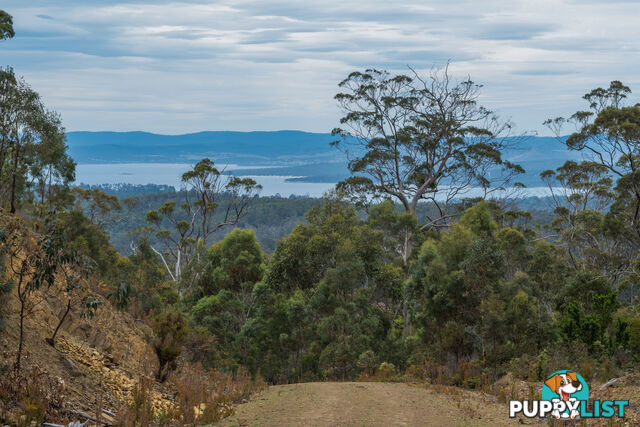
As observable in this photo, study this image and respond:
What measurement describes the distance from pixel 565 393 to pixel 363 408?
3.02 m

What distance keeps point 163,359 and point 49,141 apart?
13.9 meters

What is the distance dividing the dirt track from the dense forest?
2265mm

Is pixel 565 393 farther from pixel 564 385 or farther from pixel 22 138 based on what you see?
pixel 22 138

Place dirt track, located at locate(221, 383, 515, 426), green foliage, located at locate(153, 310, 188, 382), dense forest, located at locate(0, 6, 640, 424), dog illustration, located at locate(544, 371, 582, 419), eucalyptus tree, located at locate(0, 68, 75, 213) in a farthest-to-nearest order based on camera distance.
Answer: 1. eucalyptus tree, located at locate(0, 68, 75, 213)
2. dense forest, located at locate(0, 6, 640, 424)
3. green foliage, located at locate(153, 310, 188, 382)
4. dog illustration, located at locate(544, 371, 582, 419)
5. dirt track, located at locate(221, 383, 515, 426)

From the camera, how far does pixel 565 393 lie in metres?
9.54

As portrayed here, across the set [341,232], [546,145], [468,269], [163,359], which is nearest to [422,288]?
[468,269]

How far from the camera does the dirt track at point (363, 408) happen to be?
8.38 metres

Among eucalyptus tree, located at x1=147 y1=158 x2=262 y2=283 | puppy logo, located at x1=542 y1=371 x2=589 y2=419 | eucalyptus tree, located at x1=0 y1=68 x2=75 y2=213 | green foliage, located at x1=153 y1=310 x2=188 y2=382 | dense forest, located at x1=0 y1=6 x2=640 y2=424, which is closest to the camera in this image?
puppy logo, located at x1=542 y1=371 x2=589 y2=419

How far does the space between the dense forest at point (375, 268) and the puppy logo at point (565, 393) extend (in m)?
2.84

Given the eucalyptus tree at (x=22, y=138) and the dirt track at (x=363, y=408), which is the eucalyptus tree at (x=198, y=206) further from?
the dirt track at (x=363, y=408)

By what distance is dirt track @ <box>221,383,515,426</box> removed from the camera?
8375mm

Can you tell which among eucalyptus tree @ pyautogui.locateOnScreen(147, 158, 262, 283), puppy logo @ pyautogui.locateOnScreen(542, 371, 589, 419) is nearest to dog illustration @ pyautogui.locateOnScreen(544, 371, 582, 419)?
puppy logo @ pyautogui.locateOnScreen(542, 371, 589, 419)

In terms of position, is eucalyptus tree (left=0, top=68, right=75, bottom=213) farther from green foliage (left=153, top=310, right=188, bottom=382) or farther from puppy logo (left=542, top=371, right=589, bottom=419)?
puppy logo (left=542, top=371, right=589, bottom=419)

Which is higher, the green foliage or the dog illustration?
the green foliage
